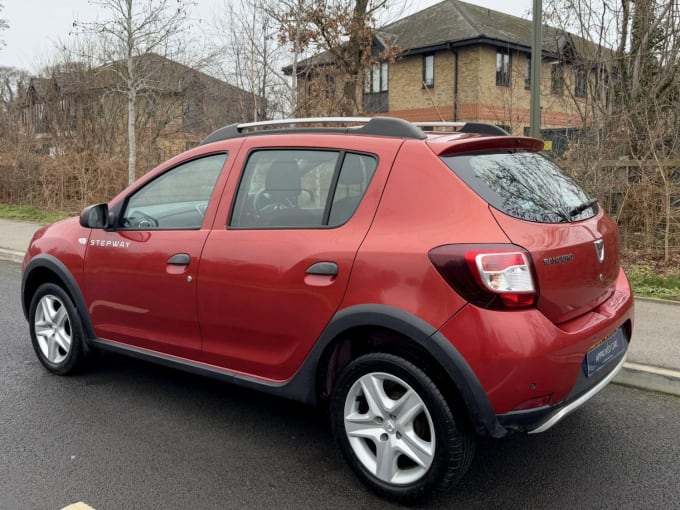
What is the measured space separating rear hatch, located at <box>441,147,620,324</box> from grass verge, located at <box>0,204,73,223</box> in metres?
13.8

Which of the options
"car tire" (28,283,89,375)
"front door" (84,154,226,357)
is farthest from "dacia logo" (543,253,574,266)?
"car tire" (28,283,89,375)

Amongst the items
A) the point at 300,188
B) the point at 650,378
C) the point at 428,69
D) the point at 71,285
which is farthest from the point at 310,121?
the point at 428,69

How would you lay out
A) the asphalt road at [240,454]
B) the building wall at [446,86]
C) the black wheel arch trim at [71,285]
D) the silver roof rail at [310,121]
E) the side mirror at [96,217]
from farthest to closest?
the building wall at [446,86], the black wheel arch trim at [71,285], the side mirror at [96,217], the silver roof rail at [310,121], the asphalt road at [240,454]

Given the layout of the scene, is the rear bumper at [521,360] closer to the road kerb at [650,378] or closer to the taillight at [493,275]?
the taillight at [493,275]

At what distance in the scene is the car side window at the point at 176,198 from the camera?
12.4 feet

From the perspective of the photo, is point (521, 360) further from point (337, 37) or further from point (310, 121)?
point (337, 37)

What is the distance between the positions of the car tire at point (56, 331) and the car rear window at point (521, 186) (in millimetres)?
2955

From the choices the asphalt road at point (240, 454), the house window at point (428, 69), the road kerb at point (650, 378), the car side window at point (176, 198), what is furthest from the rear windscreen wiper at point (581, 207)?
the house window at point (428, 69)

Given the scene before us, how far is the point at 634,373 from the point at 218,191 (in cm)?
315

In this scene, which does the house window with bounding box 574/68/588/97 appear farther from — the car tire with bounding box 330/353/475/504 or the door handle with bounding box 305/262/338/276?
the car tire with bounding box 330/353/475/504

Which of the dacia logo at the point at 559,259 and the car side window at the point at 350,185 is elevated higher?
the car side window at the point at 350,185

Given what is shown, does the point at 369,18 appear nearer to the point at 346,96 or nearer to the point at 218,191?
the point at 346,96

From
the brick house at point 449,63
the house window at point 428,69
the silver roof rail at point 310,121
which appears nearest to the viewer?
the silver roof rail at point 310,121

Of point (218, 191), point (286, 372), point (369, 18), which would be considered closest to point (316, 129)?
point (218, 191)
